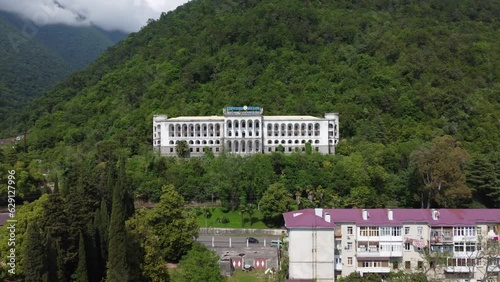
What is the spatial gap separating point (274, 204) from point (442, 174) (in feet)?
49.7

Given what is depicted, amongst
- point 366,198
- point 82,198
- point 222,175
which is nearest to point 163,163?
point 222,175

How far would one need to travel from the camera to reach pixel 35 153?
75.2 m

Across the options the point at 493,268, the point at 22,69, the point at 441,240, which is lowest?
the point at 493,268

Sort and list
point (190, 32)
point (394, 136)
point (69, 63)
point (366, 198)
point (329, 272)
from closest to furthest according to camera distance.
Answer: point (329, 272) < point (366, 198) < point (394, 136) < point (190, 32) < point (69, 63)

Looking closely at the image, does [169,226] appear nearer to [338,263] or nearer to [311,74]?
[338,263]

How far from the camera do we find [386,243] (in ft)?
126

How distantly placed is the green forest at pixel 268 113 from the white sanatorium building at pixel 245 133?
12.0 feet

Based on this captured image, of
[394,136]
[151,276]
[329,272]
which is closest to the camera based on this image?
[151,276]

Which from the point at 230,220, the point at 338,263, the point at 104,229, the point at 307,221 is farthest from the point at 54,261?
the point at 230,220

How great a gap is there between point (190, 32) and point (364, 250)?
7666 centimetres

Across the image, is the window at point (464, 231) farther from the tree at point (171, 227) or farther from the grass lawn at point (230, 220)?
the grass lawn at point (230, 220)

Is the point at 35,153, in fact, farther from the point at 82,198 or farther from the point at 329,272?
the point at 329,272

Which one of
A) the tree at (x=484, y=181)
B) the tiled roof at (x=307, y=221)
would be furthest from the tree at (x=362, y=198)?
the tiled roof at (x=307, y=221)

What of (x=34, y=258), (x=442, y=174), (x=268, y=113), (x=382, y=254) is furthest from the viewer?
(x=268, y=113)
